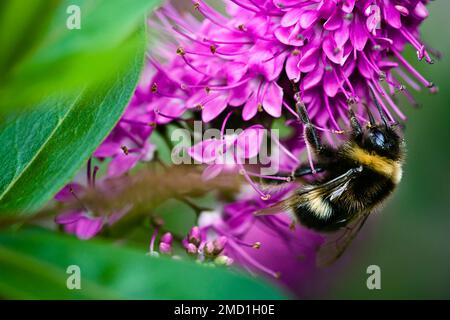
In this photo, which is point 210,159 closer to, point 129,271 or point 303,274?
point 129,271

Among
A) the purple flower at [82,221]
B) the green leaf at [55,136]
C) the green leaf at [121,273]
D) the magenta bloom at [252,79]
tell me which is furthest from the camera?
the purple flower at [82,221]

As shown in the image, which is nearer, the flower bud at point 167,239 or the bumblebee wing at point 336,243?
the flower bud at point 167,239

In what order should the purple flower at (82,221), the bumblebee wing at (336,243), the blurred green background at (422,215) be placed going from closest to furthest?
the purple flower at (82,221), the bumblebee wing at (336,243), the blurred green background at (422,215)

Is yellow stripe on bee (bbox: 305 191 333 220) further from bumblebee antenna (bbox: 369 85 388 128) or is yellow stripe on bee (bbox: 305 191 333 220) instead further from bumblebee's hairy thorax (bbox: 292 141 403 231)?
bumblebee antenna (bbox: 369 85 388 128)

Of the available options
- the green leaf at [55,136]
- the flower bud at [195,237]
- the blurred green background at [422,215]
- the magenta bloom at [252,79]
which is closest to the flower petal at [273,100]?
the magenta bloom at [252,79]

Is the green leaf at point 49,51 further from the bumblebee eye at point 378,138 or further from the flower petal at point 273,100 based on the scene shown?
the bumblebee eye at point 378,138
